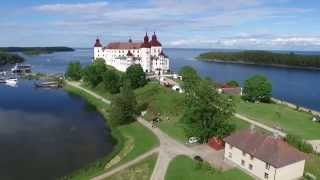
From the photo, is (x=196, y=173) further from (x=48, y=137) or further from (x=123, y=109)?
(x=48, y=137)

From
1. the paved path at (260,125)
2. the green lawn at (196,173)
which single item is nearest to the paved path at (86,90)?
the paved path at (260,125)

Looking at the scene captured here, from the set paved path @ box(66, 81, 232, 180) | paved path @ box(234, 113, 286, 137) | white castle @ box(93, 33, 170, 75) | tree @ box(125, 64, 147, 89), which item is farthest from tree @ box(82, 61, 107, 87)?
paved path @ box(66, 81, 232, 180)

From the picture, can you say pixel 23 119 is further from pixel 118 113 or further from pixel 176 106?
pixel 176 106

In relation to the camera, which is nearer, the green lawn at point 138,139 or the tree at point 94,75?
the green lawn at point 138,139

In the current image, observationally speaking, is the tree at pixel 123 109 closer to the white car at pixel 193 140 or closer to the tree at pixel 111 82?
the white car at pixel 193 140

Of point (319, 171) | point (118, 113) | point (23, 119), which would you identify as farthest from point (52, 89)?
point (319, 171)

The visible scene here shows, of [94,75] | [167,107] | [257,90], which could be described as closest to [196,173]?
[167,107]
